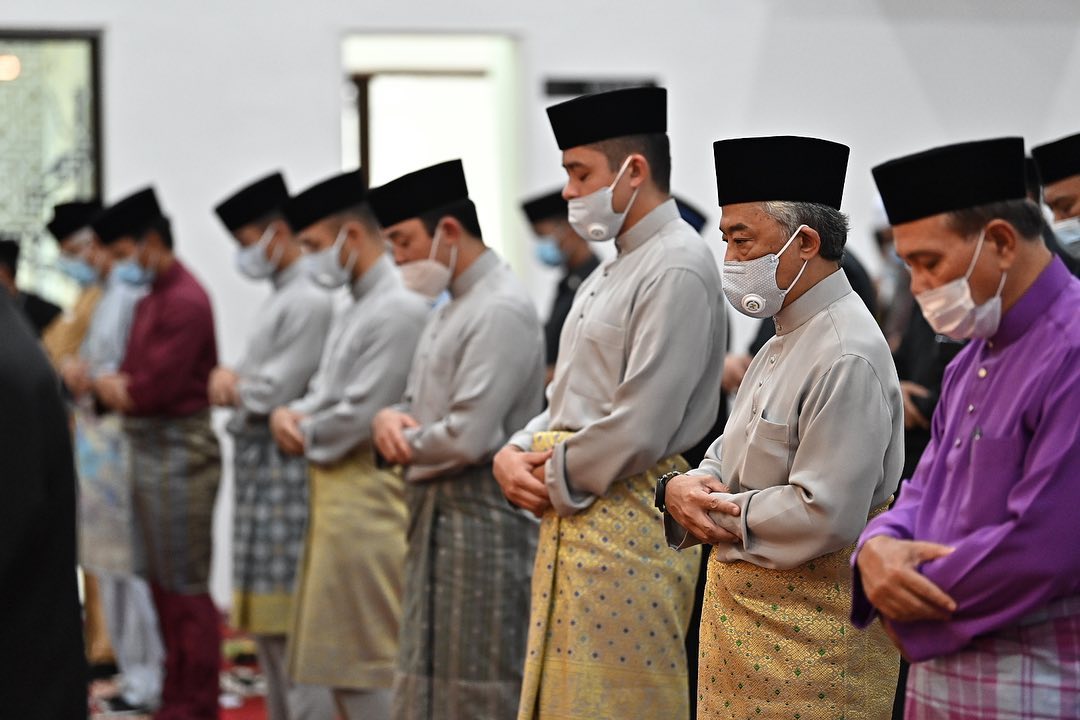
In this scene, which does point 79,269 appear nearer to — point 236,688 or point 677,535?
point 236,688

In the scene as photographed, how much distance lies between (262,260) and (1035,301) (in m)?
3.23

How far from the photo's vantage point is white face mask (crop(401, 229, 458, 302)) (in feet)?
11.9

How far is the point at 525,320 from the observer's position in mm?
3562

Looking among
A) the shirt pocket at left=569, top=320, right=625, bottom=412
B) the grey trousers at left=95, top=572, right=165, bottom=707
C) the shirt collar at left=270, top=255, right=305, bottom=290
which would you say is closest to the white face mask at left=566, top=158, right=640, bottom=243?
the shirt pocket at left=569, top=320, right=625, bottom=412

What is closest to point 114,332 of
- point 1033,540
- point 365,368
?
point 365,368

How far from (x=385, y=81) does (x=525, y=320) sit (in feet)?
18.7

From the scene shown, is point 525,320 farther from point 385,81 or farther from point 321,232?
point 385,81

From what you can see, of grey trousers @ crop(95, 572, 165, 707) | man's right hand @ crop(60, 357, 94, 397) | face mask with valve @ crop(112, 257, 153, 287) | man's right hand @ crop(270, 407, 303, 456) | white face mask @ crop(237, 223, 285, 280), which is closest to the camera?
man's right hand @ crop(270, 407, 303, 456)

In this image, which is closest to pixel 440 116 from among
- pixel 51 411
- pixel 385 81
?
pixel 385 81

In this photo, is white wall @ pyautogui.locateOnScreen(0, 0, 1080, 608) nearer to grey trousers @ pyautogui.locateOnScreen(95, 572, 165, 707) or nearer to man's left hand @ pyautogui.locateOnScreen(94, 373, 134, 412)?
grey trousers @ pyautogui.locateOnScreen(95, 572, 165, 707)

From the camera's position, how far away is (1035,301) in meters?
1.99

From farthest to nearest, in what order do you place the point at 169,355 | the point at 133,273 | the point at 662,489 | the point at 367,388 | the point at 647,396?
the point at 133,273, the point at 169,355, the point at 367,388, the point at 647,396, the point at 662,489

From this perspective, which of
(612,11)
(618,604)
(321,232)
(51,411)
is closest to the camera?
(51,411)

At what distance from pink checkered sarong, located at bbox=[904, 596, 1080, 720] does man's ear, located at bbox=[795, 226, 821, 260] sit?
2.39 feet
